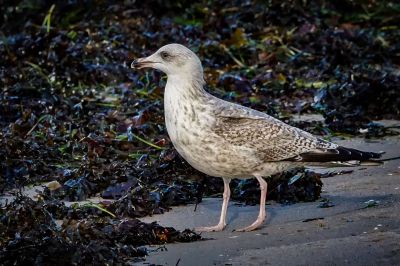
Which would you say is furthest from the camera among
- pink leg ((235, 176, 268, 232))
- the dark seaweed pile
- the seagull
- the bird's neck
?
the bird's neck

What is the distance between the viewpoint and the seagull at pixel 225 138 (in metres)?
7.43

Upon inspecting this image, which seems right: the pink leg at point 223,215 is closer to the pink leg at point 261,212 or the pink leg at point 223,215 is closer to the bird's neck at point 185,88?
the pink leg at point 261,212

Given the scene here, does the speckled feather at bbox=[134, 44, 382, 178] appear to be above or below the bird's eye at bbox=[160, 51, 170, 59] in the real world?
below

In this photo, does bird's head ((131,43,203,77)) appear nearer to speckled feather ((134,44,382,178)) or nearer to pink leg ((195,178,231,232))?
speckled feather ((134,44,382,178))

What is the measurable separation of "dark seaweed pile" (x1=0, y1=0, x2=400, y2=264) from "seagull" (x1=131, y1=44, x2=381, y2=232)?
0.98ft

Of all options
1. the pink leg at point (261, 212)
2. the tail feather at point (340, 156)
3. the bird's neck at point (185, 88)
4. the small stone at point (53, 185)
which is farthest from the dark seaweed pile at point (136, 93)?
the bird's neck at point (185, 88)

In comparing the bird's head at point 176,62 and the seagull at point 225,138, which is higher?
the bird's head at point 176,62

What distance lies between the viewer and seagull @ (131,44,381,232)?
743cm

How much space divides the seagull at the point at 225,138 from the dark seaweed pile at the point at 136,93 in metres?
0.30

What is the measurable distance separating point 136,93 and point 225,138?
385cm

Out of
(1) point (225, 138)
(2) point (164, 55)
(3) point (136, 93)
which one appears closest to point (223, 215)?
(1) point (225, 138)

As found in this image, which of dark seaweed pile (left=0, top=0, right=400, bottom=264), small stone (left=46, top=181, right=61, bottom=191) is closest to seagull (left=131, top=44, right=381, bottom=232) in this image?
dark seaweed pile (left=0, top=0, right=400, bottom=264)

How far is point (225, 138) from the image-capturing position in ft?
24.6

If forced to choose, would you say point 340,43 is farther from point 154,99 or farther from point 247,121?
point 247,121
